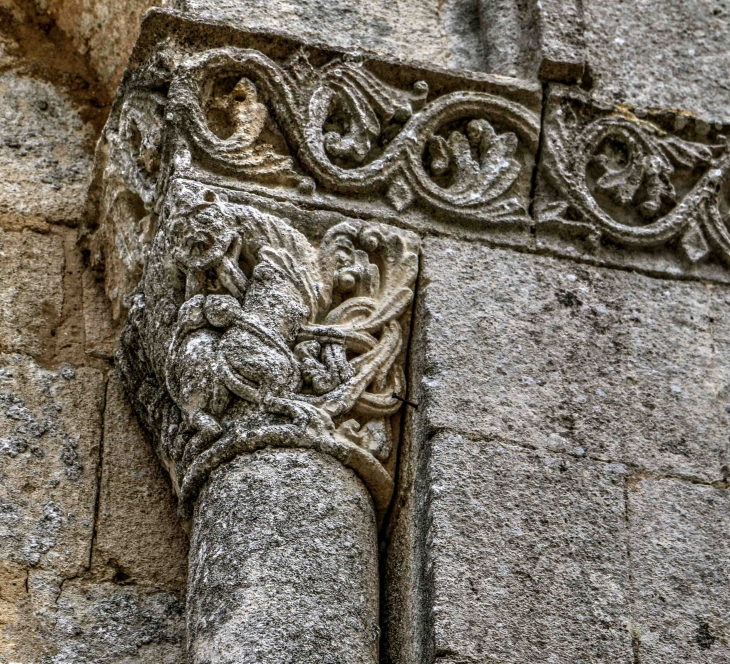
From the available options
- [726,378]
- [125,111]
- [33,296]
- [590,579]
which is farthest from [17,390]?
[726,378]

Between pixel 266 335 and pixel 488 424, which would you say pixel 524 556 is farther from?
pixel 266 335

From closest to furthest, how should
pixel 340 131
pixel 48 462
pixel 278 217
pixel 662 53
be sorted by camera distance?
1. pixel 278 217
2. pixel 48 462
3. pixel 340 131
4. pixel 662 53

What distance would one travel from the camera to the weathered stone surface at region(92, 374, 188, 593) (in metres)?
3.38

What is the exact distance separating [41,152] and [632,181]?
63.7 inches

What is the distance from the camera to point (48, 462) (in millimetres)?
3480

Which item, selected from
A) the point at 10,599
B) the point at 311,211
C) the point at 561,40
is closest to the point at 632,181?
the point at 561,40

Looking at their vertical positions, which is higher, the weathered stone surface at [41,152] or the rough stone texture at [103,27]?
the rough stone texture at [103,27]

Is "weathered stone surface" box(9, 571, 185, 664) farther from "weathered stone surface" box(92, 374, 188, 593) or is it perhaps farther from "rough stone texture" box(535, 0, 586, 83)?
"rough stone texture" box(535, 0, 586, 83)

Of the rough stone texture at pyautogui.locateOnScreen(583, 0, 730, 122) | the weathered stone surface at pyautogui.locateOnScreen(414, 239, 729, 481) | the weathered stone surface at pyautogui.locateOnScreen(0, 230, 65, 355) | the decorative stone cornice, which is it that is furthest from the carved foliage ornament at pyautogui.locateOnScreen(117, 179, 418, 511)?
the rough stone texture at pyautogui.locateOnScreen(583, 0, 730, 122)

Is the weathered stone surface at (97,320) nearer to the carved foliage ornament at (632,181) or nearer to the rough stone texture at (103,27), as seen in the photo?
the rough stone texture at (103,27)

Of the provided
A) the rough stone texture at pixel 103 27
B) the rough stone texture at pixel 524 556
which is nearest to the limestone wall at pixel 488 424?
the rough stone texture at pixel 524 556

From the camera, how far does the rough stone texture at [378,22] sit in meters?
3.78

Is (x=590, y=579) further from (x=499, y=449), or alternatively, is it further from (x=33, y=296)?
(x=33, y=296)

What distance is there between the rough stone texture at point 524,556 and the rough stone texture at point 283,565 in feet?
0.52
